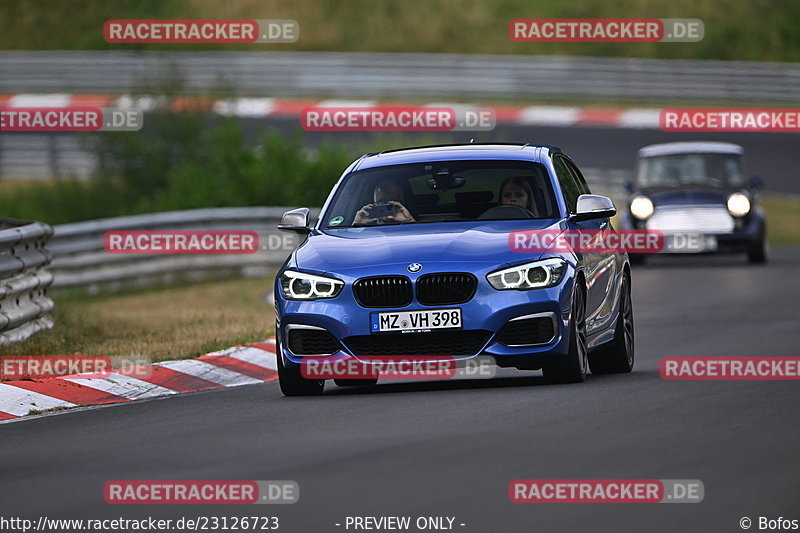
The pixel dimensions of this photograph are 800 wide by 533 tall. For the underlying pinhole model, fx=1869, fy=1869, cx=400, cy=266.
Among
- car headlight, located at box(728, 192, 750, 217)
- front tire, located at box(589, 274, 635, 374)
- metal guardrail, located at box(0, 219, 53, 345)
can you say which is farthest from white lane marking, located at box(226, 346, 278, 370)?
car headlight, located at box(728, 192, 750, 217)

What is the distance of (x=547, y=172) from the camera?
12266mm

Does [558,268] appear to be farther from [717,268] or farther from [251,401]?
[717,268]

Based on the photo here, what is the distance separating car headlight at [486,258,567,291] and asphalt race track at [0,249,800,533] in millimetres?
633

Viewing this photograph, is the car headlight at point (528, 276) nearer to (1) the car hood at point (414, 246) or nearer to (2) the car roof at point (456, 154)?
(1) the car hood at point (414, 246)

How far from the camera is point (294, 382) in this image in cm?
1141

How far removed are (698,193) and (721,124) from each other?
12.6 m

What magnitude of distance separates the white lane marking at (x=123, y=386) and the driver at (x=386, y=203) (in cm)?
172

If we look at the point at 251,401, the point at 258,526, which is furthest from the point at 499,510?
the point at 251,401

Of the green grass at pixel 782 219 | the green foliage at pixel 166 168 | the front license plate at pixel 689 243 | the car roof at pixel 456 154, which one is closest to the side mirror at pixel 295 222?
the car roof at pixel 456 154

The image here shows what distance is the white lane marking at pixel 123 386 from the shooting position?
12133 millimetres

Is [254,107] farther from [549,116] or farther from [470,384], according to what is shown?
[470,384]

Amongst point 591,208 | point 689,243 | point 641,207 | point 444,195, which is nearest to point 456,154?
point 444,195

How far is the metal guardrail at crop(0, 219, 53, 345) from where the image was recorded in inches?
563

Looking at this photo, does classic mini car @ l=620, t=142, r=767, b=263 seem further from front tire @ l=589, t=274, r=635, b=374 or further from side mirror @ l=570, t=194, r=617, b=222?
side mirror @ l=570, t=194, r=617, b=222
